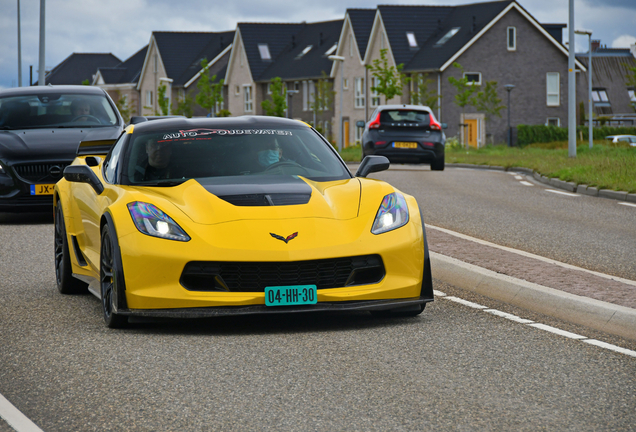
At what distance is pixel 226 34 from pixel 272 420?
311 feet

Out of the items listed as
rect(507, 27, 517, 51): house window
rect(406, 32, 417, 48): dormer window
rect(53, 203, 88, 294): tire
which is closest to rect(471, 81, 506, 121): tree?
rect(507, 27, 517, 51): house window

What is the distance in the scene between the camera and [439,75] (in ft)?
199

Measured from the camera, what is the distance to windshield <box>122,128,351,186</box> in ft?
22.2

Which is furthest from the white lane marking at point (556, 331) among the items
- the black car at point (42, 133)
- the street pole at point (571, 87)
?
the street pole at point (571, 87)

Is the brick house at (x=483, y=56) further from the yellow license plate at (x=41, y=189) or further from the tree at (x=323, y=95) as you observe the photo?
the yellow license plate at (x=41, y=189)

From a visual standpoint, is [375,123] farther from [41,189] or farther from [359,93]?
[359,93]

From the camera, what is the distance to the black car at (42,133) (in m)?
12.5

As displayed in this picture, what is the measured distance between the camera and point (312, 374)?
A: 491cm

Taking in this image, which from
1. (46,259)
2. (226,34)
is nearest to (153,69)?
(226,34)

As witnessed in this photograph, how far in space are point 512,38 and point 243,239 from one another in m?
59.0

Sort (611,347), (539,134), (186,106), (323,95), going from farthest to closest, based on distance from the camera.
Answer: (186,106), (323,95), (539,134), (611,347)

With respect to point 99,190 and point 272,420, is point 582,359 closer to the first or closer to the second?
point 272,420

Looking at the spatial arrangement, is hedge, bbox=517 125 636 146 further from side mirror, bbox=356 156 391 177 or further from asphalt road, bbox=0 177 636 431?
asphalt road, bbox=0 177 636 431

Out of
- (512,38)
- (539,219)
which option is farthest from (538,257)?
(512,38)
